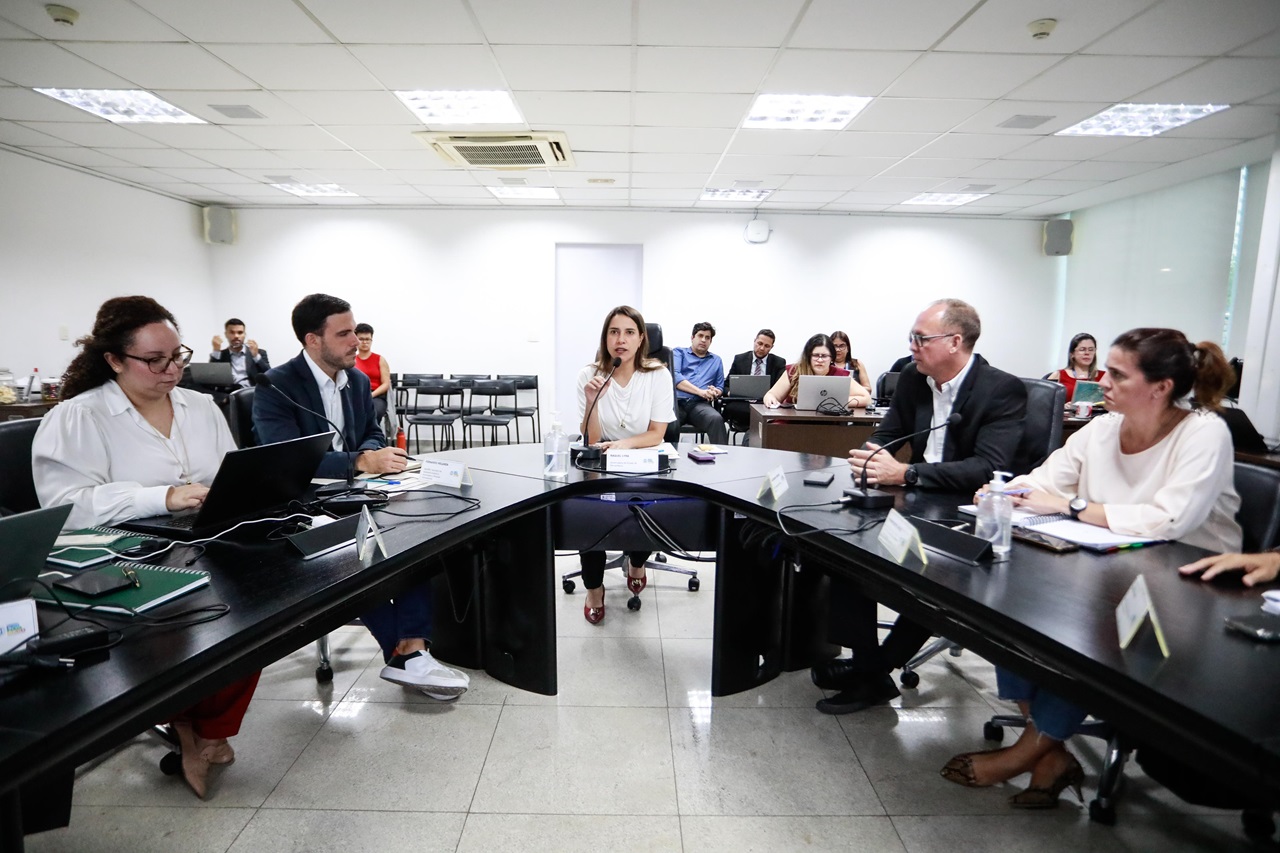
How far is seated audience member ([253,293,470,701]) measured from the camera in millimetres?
2035

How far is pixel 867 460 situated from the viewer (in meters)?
1.77

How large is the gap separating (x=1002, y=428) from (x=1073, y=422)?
3.15 m

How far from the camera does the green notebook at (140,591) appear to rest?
3.22 feet

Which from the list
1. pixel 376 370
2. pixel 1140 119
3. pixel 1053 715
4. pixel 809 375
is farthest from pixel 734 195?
pixel 1053 715

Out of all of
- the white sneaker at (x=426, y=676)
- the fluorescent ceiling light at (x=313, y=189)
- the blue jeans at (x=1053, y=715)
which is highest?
the fluorescent ceiling light at (x=313, y=189)

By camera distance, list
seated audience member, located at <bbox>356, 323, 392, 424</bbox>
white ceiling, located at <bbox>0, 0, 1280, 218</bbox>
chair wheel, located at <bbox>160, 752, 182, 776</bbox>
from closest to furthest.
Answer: chair wheel, located at <bbox>160, 752, 182, 776</bbox>, white ceiling, located at <bbox>0, 0, 1280, 218</bbox>, seated audience member, located at <bbox>356, 323, 392, 424</bbox>

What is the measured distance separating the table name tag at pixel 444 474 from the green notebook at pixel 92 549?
753 mm

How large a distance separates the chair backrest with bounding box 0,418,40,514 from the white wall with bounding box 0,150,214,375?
14.9 ft


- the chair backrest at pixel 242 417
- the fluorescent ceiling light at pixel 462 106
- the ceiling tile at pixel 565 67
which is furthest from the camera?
the fluorescent ceiling light at pixel 462 106

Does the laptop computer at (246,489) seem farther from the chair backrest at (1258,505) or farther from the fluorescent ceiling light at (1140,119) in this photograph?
the fluorescent ceiling light at (1140,119)

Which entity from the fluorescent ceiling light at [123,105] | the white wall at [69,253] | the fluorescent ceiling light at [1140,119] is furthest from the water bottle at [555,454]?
the white wall at [69,253]

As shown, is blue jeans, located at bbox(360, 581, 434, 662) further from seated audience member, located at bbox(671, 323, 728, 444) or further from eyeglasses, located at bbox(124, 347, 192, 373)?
seated audience member, located at bbox(671, 323, 728, 444)

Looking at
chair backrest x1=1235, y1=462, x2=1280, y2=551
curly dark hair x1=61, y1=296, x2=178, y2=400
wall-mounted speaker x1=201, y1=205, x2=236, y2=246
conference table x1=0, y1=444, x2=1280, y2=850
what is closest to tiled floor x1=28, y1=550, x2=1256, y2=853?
conference table x1=0, y1=444, x2=1280, y2=850

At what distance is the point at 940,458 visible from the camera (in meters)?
2.17
